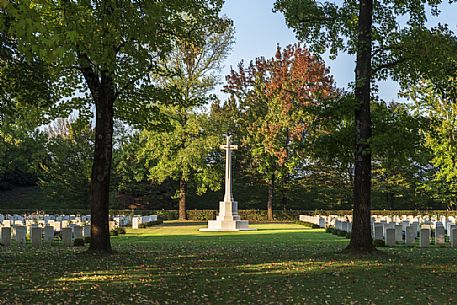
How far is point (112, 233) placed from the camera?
27078mm

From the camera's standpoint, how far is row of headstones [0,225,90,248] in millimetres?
19812

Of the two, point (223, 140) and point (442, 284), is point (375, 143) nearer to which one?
point (442, 284)

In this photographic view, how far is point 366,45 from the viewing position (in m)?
14.9

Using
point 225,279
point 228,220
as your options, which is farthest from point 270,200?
point 225,279

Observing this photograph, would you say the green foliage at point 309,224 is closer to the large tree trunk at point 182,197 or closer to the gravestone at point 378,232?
the large tree trunk at point 182,197

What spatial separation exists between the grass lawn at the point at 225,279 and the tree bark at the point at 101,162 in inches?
32.4

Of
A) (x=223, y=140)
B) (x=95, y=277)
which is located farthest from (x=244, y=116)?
(x=95, y=277)

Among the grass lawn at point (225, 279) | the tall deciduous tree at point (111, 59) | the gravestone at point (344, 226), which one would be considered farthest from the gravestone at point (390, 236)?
the tall deciduous tree at point (111, 59)

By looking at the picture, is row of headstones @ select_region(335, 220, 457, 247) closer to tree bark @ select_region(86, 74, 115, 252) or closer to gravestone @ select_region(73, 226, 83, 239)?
tree bark @ select_region(86, 74, 115, 252)

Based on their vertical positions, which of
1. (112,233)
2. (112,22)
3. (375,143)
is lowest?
(112,233)

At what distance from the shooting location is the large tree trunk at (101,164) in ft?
49.4

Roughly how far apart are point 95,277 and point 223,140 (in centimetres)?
3530

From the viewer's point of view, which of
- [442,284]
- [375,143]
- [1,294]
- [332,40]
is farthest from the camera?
[332,40]

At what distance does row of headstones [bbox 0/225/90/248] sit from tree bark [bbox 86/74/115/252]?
507 centimetres
